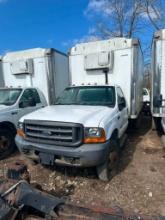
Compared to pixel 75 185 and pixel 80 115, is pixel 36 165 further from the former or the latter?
pixel 80 115

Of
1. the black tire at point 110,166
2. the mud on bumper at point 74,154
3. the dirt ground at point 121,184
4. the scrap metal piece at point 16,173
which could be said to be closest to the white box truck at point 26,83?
the dirt ground at point 121,184

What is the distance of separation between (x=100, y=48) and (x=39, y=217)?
5652 millimetres

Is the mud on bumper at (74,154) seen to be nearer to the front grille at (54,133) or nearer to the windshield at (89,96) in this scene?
the front grille at (54,133)

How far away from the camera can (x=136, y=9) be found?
23.3 m

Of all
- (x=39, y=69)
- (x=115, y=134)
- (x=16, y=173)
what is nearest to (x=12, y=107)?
(x=39, y=69)

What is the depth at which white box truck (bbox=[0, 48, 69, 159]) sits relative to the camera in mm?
5668

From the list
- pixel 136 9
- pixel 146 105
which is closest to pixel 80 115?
pixel 146 105

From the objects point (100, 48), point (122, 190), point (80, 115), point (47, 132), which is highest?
point (100, 48)

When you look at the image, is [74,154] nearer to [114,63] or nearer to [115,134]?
[115,134]

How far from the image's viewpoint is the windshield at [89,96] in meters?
5.03

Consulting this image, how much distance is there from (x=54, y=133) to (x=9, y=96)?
10.9 feet

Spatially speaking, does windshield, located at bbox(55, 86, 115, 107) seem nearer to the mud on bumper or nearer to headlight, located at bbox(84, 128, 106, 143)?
headlight, located at bbox(84, 128, 106, 143)

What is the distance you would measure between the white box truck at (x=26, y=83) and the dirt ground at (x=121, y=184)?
1.03m

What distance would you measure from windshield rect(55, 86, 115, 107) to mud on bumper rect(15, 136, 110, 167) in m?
1.55
